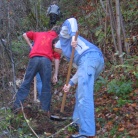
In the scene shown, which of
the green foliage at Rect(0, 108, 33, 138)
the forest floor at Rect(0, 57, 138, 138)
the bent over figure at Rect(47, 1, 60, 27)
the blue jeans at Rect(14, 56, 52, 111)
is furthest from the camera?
the bent over figure at Rect(47, 1, 60, 27)

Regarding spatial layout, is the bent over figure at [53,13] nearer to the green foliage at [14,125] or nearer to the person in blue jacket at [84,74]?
the person in blue jacket at [84,74]

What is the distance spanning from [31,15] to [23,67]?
285 centimetres

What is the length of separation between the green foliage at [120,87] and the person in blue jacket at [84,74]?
146cm

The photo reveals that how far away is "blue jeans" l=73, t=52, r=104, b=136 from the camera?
6148 millimetres

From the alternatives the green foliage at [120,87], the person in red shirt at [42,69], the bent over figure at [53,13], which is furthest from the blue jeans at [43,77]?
the bent over figure at [53,13]

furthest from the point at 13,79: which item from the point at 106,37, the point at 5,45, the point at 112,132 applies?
the point at 106,37

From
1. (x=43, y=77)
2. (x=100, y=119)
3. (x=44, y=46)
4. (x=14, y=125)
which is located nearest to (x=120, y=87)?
(x=100, y=119)

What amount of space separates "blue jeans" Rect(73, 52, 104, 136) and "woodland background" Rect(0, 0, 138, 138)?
0.38 m

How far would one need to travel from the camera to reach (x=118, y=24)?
8.70m

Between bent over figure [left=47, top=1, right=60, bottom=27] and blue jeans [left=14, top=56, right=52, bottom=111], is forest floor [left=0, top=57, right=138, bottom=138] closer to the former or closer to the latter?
blue jeans [left=14, top=56, right=52, bottom=111]

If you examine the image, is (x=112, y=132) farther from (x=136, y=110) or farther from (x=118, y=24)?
(x=118, y=24)

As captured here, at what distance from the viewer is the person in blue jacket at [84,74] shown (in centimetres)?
617

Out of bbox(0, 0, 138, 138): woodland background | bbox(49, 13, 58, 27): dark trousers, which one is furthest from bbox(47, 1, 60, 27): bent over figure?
bbox(0, 0, 138, 138): woodland background

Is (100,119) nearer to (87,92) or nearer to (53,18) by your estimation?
(87,92)
